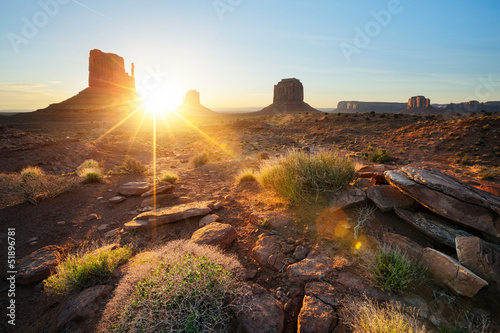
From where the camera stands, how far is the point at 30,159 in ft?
42.9

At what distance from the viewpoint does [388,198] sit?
14.2 ft

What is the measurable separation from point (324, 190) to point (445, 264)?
2.42 m

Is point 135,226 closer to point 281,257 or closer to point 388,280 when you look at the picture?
point 281,257

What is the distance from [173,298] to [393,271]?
2.94 metres

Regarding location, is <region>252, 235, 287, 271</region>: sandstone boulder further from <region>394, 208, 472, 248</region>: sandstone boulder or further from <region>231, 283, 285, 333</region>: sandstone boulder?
<region>394, 208, 472, 248</region>: sandstone boulder

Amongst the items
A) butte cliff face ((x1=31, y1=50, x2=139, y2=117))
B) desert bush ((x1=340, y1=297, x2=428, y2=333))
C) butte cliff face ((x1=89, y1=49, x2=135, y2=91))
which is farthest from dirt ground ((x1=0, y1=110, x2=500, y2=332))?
butte cliff face ((x1=89, y1=49, x2=135, y2=91))

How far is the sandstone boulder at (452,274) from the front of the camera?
8.52 ft

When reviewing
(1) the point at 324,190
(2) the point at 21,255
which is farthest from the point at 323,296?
(2) the point at 21,255

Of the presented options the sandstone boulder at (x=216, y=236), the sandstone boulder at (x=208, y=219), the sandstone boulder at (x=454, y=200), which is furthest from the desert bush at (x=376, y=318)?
the sandstone boulder at (x=208, y=219)

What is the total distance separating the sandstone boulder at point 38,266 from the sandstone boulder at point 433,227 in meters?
6.76

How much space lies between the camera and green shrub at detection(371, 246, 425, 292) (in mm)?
2742

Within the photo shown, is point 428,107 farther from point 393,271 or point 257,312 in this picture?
point 257,312

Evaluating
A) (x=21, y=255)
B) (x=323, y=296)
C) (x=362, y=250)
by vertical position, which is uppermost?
(x=362, y=250)

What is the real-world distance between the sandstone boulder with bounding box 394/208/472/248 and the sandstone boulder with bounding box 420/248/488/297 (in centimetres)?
60
